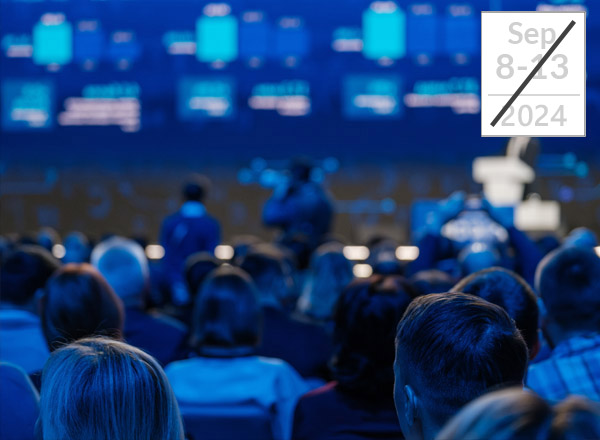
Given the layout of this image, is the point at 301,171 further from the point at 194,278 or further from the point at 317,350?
the point at 317,350

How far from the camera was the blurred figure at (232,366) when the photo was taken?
8.02 ft

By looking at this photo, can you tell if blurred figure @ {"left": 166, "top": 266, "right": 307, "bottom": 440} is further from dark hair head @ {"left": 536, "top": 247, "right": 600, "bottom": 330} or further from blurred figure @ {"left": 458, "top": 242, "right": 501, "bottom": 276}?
blurred figure @ {"left": 458, "top": 242, "right": 501, "bottom": 276}

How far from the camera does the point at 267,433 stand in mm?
2426

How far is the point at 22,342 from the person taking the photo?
2.83m

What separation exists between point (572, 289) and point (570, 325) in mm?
107

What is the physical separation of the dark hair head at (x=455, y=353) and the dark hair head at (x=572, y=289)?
101 cm

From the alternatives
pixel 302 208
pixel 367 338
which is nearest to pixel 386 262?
pixel 367 338

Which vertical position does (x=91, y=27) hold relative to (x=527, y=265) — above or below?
above

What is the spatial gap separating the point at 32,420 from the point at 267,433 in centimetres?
74

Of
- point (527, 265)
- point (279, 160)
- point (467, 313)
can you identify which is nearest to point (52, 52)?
point (279, 160)

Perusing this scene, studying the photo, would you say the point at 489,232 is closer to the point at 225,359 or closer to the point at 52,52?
the point at 225,359

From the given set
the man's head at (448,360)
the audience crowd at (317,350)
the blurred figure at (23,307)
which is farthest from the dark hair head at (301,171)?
the man's head at (448,360)

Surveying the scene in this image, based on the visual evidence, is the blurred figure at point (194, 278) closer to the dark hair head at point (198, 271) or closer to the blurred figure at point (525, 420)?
the dark hair head at point (198, 271)
